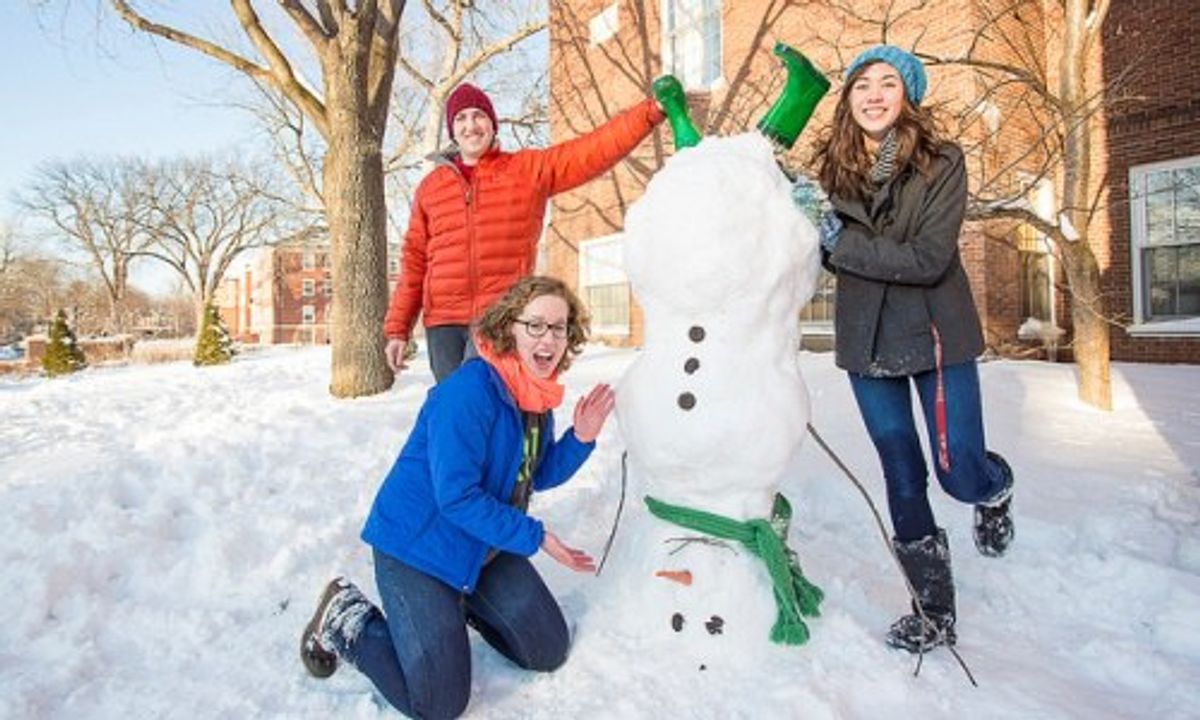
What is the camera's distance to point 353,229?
269 inches

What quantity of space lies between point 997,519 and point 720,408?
106cm

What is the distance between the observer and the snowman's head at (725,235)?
6.96 feet

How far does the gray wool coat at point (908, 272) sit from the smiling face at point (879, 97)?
6.3 inches

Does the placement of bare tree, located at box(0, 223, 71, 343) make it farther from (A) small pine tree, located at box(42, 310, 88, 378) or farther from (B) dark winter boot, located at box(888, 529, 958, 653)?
(B) dark winter boot, located at box(888, 529, 958, 653)

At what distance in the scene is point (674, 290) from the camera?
2.19 m

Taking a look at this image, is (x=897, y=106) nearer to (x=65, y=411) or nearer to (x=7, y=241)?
(x=65, y=411)

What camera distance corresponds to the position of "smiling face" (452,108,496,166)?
2.94 meters

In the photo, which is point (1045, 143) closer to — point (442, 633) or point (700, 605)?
point (700, 605)

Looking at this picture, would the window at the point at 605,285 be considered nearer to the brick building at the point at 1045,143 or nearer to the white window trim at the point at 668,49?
the brick building at the point at 1045,143

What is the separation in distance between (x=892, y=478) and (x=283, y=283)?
51122 millimetres

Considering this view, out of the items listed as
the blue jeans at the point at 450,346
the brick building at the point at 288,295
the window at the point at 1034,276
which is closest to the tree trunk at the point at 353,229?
the blue jeans at the point at 450,346

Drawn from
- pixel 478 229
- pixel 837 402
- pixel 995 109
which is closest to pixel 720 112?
pixel 995 109

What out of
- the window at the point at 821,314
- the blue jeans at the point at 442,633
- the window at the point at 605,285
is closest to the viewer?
the blue jeans at the point at 442,633

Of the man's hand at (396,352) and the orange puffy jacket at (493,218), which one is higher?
the orange puffy jacket at (493,218)
